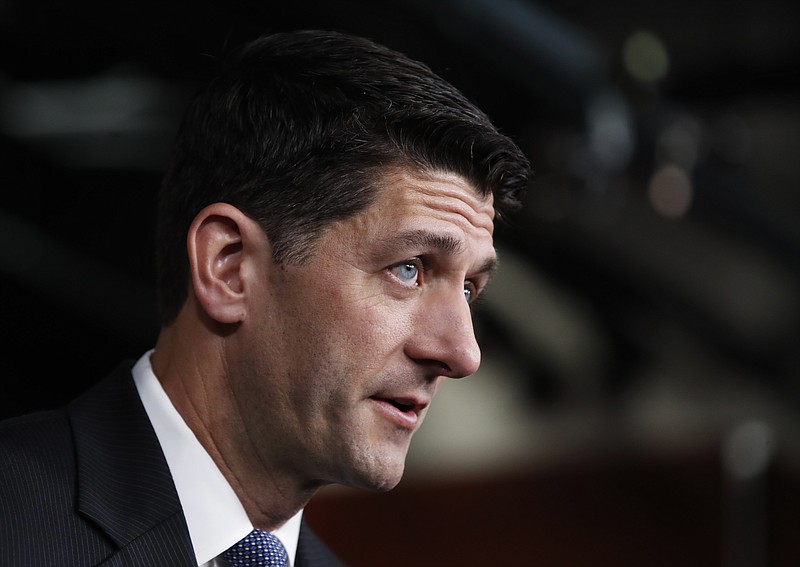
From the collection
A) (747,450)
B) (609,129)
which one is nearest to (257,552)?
(609,129)

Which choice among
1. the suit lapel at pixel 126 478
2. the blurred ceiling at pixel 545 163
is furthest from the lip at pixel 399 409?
the blurred ceiling at pixel 545 163

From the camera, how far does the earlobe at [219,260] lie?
163 cm

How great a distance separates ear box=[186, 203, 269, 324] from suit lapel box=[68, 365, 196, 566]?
196 mm

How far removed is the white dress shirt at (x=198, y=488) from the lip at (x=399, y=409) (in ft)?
0.85

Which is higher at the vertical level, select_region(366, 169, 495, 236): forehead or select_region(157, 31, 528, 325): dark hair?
select_region(157, 31, 528, 325): dark hair

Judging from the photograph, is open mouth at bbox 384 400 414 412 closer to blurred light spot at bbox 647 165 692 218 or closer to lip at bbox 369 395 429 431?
lip at bbox 369 395 429 431

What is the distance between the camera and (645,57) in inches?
146

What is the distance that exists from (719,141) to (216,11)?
1.93 metres

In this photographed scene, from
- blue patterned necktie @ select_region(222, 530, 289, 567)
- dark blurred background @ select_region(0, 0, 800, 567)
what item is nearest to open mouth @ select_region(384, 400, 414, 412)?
blue patterned necktie @ select_region(222, 530, 289, 567)

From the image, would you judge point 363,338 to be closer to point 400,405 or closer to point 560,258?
point 400,405

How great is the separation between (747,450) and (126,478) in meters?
4.01

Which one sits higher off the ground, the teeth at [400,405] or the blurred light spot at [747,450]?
the teeth at [400,405]

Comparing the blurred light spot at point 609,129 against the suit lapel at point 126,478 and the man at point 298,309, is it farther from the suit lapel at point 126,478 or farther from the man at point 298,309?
the suit lapel at point 126,478

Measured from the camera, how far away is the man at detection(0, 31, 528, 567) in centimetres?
157
